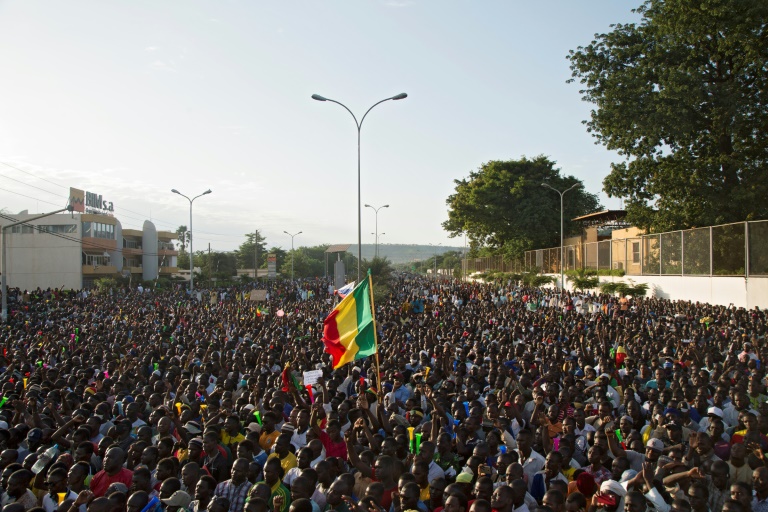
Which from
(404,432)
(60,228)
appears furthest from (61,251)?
(404,432)

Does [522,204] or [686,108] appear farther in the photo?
[522,204]

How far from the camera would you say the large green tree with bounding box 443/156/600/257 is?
44312 mm

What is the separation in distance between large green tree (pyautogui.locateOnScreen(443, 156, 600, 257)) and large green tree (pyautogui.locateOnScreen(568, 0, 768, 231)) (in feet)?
57.5

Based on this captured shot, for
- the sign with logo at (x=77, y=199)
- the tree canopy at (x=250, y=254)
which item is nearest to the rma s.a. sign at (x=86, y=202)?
the sign with logo at (x=77, y=199)

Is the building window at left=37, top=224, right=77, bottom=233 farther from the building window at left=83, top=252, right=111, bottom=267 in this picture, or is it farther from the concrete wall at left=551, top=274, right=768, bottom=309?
the concrete wall at left=551, top=274, right=768, bottom=309

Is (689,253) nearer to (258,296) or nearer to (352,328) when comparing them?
(258,296)

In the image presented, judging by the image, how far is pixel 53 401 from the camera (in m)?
8.17

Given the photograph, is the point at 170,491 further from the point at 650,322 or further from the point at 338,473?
the point at 650,322

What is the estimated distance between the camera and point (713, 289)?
73.0ft

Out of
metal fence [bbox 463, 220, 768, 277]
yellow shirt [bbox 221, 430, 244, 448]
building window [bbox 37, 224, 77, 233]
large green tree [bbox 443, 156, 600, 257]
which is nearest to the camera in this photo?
yellow shirt [bbox 221, 430, 244, 448]

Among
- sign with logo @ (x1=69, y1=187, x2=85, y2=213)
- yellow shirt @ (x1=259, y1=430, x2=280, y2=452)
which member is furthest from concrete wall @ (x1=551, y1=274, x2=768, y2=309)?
sign with logo @ (x1=69, y1=187, x2=85, y2=213)

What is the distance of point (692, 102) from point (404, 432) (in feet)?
68.2

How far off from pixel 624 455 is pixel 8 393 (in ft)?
26.7

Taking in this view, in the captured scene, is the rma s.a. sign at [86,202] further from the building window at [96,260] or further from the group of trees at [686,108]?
the group of trees at [686,108]
